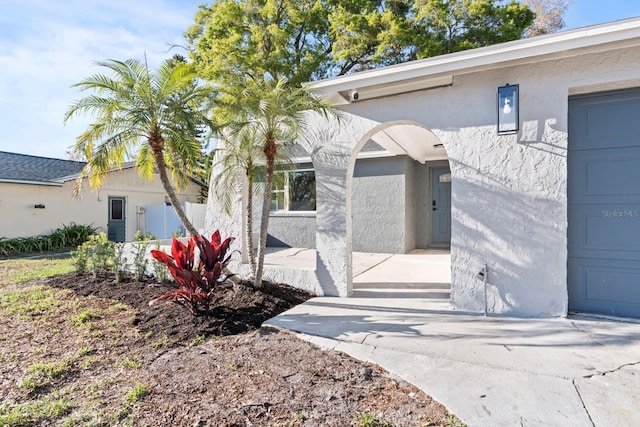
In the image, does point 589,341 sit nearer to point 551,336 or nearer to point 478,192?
point 551,336

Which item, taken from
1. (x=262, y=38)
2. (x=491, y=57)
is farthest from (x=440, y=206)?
(x=262, y=38)

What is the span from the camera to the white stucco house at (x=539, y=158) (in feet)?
13.8

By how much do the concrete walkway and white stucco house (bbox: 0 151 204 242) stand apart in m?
12.3

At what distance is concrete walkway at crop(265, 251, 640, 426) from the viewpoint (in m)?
2.52

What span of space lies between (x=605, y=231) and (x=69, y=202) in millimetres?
18566

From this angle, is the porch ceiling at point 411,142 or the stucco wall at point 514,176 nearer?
the stucco wall at point 514,176

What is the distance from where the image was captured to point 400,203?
33.3ft

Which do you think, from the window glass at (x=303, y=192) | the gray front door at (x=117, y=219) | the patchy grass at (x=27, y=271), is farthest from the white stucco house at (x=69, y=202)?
the window glass at (x=303, y=192)

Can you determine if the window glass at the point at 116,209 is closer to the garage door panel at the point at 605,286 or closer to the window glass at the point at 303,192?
the window glass at the point at 303,192

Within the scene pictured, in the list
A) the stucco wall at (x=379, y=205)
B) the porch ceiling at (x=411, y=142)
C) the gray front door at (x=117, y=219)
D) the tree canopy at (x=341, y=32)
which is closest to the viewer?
the porch ceiling at (x=411, y=142)

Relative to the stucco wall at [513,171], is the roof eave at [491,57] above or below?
above

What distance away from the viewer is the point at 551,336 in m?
3.86

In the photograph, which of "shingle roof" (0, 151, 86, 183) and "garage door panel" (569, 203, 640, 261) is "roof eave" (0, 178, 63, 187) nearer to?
"shingle roof" (0, 151, 86, 183)

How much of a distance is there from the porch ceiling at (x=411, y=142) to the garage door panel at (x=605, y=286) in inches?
130
